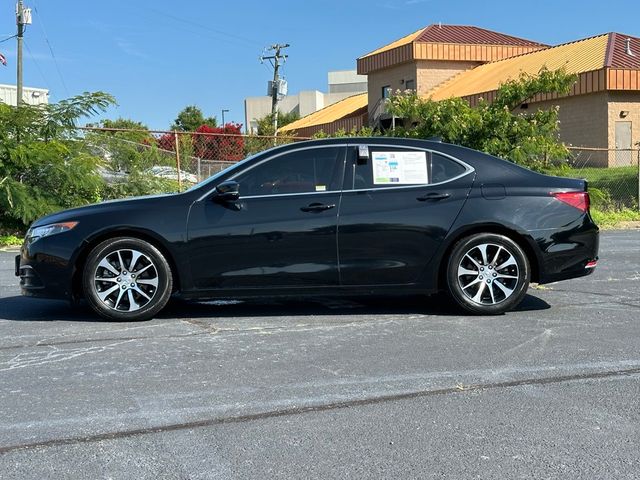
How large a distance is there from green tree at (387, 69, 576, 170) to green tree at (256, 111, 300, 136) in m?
38.4

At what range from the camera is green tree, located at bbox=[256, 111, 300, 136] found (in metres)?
57.5

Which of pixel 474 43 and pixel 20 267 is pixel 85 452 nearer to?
pixel 20 267

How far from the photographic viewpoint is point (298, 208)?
19.5 feet

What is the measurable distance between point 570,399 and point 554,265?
240 cm

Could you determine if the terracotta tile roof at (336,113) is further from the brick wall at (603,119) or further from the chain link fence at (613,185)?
the chain link fence at (613,185)

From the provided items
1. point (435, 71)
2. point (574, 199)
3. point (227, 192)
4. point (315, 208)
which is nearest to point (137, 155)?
point (227, 192)

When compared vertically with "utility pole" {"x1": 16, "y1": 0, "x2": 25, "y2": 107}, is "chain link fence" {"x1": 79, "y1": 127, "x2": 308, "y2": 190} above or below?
below

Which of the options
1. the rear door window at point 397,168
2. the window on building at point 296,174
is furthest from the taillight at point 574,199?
the window on building at point 296,174

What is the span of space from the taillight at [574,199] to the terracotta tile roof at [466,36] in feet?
110

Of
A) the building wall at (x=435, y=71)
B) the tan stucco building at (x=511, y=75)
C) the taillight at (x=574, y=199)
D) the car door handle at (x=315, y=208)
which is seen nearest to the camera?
the car door handle at (x=315, y=208)

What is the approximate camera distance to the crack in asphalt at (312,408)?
335 centimetres

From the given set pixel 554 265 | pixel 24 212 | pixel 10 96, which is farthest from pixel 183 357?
pixel 10 96

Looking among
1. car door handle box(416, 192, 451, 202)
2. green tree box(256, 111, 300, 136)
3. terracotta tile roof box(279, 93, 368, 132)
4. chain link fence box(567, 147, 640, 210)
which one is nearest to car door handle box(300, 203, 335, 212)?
car door handle box(416, 192, 451, 202)

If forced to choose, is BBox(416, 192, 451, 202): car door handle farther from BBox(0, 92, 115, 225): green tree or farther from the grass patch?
the grass patch
